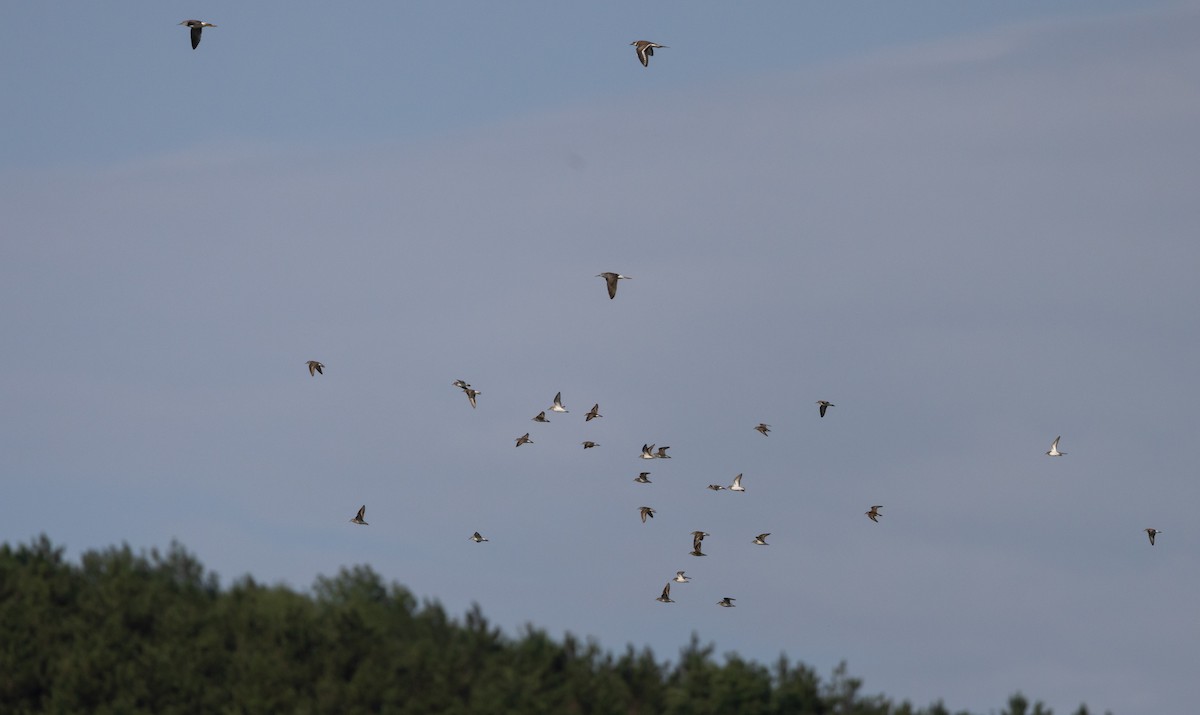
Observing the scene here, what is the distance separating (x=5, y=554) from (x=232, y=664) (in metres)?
11.4

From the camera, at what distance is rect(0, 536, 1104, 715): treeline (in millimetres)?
38031

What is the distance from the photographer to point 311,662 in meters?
40.8

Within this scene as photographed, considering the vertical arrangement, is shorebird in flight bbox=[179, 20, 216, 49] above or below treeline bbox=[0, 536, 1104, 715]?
above

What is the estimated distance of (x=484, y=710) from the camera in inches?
1497

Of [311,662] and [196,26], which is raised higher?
[196,26]

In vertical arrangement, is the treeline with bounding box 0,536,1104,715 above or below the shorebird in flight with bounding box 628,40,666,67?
below

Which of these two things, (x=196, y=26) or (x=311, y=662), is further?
(x=196, y=26)

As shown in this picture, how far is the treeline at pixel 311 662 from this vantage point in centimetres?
3803

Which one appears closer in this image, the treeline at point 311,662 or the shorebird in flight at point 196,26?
the treeline at point 311,662

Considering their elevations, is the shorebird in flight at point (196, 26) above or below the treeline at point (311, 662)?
above

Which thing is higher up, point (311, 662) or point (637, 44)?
point (637, 44)

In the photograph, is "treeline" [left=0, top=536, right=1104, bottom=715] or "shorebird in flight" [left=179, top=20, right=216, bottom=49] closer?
"treeline" [left=0, top=536, right=1104, bottom=715]

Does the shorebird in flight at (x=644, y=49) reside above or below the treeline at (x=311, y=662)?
above

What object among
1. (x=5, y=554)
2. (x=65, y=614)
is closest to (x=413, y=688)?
(x=65, y=614)
